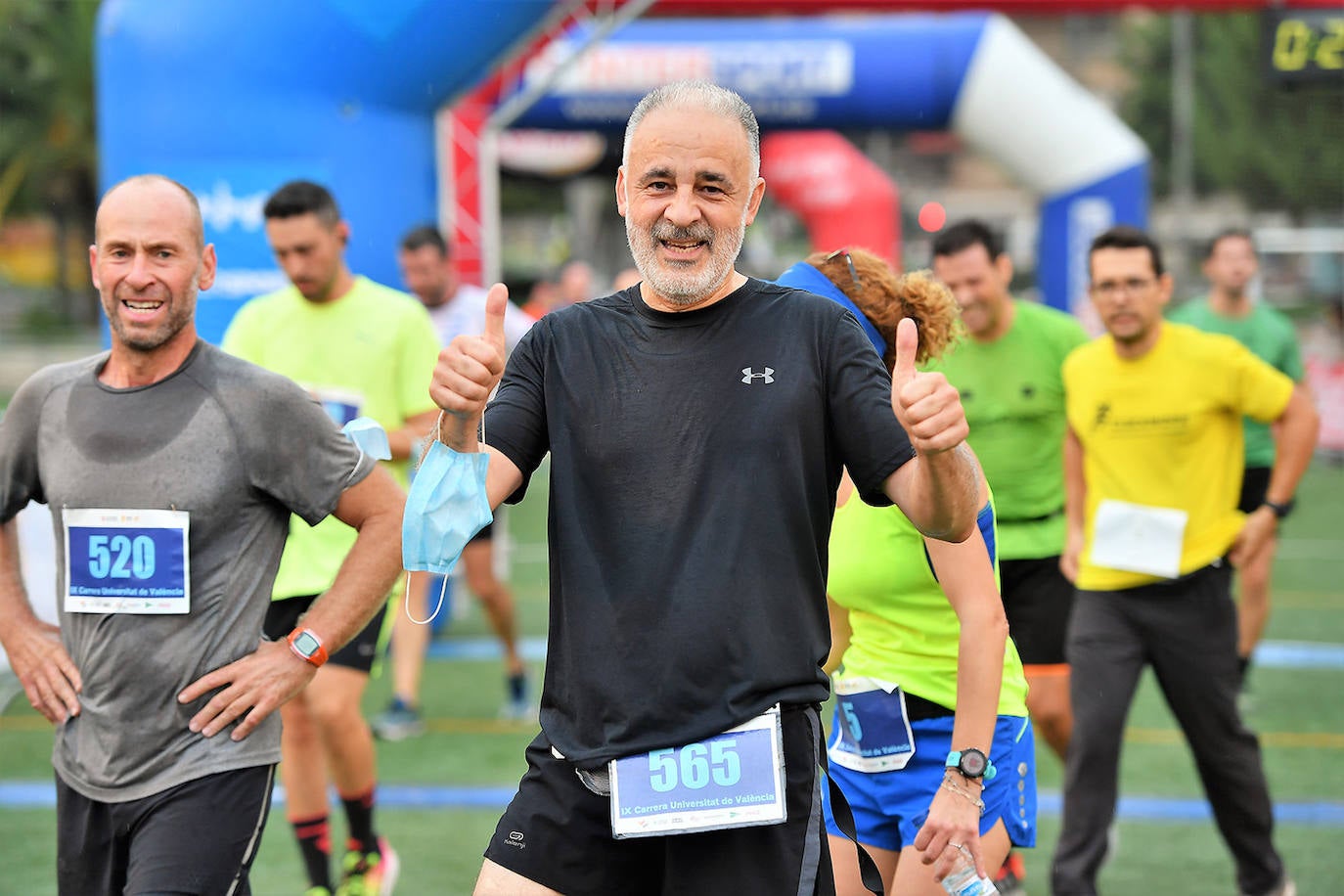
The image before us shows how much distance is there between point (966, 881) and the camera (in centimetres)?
291

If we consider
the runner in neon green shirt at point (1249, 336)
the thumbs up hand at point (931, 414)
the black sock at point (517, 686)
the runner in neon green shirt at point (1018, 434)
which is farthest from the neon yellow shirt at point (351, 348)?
the runner in neon green shirt at point (1249, 336)

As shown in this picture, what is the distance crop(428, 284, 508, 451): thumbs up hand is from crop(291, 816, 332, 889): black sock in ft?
9.03

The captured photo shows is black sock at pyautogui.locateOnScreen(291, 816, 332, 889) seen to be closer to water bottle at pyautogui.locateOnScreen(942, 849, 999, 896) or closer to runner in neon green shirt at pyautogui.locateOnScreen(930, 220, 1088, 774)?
runner in neon green shirt at pyautogui.locateOnScreen(930, 220, 1088, 774)

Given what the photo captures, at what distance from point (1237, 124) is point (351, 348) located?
38.7m

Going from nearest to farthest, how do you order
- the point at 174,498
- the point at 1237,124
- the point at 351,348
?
the point at 174,498
the point at 351,348
the point at 1237,124

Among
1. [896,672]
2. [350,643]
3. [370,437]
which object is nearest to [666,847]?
[896,672]

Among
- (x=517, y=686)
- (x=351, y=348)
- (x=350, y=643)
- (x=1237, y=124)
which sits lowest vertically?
(x=517, y=686)

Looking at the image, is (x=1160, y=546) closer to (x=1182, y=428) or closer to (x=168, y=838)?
(x=1182, y=428)

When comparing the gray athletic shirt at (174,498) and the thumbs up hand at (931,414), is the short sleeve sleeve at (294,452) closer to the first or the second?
the gray athletic shirt at (174,498)

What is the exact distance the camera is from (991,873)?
344cm

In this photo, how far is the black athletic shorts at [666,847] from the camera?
8.75ft

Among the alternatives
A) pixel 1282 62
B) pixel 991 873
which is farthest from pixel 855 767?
pixel 1282 62

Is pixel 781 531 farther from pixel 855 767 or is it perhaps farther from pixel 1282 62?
pixel 1282 62

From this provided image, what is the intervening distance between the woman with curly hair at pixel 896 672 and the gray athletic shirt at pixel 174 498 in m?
1.02
